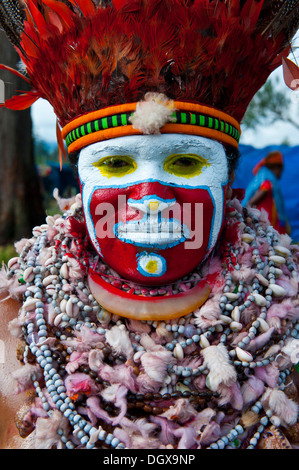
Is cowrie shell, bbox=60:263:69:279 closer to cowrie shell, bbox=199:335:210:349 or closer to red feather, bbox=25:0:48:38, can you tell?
cowrie shell, bbox=199:335:210:349

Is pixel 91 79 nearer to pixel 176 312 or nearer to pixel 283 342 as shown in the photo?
pixel 176 312

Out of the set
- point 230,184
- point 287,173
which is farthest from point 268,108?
point 230,184

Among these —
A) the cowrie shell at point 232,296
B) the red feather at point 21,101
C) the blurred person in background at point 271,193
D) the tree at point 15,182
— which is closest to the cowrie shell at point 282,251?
the cowrie shell at point 232,296

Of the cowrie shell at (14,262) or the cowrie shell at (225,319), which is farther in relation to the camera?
the cowrie shell at (14,262)

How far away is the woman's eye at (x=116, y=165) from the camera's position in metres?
1.61

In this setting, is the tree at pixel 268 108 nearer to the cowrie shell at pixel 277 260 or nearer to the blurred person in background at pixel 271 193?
the blurred person in background at pixel 271 193

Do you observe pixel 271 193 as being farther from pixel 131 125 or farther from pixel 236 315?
pixel 131 125

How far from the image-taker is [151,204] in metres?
1.53

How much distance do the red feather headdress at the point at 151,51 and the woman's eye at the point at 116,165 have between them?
0.34 feet

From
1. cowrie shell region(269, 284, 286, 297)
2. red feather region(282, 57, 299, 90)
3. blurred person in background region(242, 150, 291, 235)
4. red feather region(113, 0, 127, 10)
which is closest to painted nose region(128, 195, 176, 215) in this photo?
cowrie shell region(269, 284, 286, 297)

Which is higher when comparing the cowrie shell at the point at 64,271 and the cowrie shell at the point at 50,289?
the cowrie shell at the point at 64,271

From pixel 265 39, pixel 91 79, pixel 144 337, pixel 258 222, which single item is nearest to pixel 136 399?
pixel 144 337

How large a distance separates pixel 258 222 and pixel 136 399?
1081 millimetres

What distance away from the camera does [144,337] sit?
1646 millimetres
